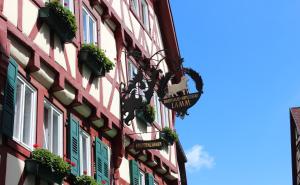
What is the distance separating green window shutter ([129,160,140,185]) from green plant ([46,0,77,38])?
413 centimetres

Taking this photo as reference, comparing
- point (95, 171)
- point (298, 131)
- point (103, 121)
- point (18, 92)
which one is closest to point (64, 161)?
point (18, 92)

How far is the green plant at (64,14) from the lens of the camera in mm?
11309

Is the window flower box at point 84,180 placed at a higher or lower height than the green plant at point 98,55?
lower

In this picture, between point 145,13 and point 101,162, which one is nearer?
point 101,162

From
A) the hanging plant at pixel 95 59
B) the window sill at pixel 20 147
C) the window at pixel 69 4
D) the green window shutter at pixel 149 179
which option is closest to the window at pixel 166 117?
the green window shutter at pixel 149 179

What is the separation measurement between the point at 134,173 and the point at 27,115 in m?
4.86

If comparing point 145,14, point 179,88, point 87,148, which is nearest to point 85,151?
point 87,148

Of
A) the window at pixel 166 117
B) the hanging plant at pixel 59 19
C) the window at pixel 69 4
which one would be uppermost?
the window at pixel 69 4

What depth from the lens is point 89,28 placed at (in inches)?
550

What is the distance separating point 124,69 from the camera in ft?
51.1

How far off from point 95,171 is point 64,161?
7.39ft

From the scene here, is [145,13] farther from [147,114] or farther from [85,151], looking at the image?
[85,151]

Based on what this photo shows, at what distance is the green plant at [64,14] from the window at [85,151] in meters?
2.17

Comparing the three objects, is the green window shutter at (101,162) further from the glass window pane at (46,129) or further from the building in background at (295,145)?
the building in background at (295,145)
